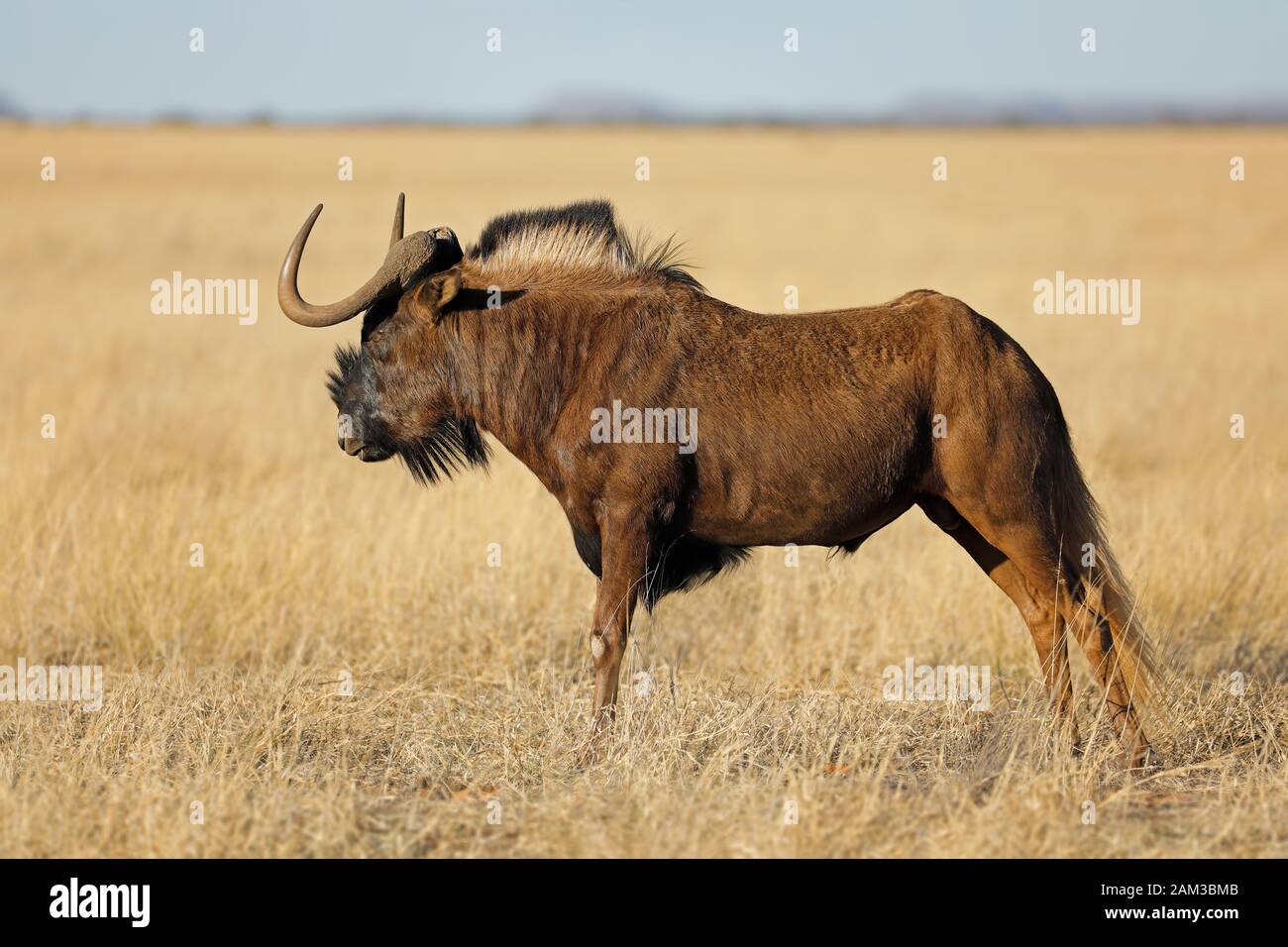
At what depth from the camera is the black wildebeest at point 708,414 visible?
6398 millimetres

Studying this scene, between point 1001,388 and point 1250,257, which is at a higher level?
point 1250,257

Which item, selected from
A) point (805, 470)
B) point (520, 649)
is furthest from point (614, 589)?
point (520, 649)

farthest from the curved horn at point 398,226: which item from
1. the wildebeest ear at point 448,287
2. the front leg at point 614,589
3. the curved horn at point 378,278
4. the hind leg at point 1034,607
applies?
the hind leg at point 1034,607

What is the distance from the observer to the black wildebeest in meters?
6.40

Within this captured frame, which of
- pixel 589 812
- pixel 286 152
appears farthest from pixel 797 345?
pixel 286 152

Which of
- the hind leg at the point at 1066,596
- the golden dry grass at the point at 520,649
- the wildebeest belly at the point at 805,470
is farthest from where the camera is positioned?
the hind leg at the point at 1066,596

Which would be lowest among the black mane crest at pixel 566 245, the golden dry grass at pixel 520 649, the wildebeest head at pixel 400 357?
the golden dry grass at pixel 520 649

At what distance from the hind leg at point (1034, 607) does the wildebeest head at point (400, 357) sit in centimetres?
226

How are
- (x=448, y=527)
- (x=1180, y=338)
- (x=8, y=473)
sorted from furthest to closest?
(x=1180, y=338) < (x=8, y=473) < (x=448, y=527)

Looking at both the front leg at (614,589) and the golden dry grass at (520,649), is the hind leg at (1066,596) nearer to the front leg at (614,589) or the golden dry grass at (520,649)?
the golden dry grass at (520,649)

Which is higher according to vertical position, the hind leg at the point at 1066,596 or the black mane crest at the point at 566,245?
the black mane crest at the point at 566,245

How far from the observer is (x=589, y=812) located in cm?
564

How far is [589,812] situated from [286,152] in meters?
50.8
